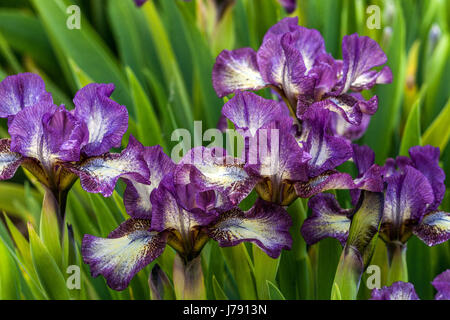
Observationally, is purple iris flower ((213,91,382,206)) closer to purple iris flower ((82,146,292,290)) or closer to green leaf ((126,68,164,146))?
purple iris flower ((82,146,292,290))

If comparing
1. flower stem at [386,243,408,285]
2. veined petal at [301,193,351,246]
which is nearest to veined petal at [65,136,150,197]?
veined petal at [301,193,351,246]

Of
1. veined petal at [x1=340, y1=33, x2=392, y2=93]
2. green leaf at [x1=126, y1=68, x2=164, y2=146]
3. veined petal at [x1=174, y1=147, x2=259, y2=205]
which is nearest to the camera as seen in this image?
veined petal at [x1=174, y1=147, x2=259, y2=205]

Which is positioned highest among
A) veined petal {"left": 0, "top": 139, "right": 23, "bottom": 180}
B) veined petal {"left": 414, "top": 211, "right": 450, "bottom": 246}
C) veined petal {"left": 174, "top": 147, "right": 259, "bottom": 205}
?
veined petal {"left": 0, "top": 139, "right": 23, "bottom": 180}

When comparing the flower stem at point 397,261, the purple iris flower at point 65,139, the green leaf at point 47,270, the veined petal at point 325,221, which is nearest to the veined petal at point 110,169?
the purple iris flower at point 65,139

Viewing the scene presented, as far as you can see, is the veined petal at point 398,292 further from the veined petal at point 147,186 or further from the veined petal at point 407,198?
the veined petal at point 147,186

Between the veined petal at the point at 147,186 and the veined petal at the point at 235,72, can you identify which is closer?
the veined petal at the point at 147,186

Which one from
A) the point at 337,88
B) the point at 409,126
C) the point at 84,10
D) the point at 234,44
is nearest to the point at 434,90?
the point at 409,126

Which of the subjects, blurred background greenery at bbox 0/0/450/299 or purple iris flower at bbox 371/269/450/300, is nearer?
purple iris flower at bbox 371/269/450/300
